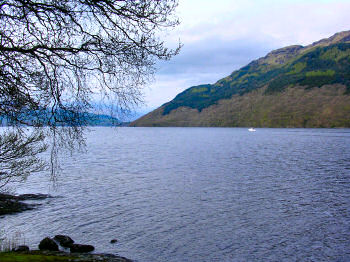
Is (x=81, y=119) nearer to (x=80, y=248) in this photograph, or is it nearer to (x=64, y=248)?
(x=80, y=248)

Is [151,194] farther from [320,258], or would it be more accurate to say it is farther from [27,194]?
[320,258]

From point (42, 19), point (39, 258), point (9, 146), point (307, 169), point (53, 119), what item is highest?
point (42, 19)

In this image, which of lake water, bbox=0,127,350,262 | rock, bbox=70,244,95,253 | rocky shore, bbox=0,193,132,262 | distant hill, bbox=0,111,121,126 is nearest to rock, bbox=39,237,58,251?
rocky shore, bbox=0,193,132,262

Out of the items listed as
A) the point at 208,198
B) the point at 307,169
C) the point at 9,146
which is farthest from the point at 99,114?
the point at 307,169

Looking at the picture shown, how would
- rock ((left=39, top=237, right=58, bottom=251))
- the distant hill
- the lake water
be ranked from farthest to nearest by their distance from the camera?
1. the lake water
2. rock ((left=39, top=237, right=58, bottom=251))
3. the distant hill

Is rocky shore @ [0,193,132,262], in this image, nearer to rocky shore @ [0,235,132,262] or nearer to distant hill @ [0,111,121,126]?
rocky shore @ [0,235,132,262]

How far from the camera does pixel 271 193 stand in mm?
33156

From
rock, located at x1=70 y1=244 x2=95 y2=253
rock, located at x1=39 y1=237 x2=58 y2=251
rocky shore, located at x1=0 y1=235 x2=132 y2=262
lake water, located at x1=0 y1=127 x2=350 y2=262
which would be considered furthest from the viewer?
lake water, located at x1=0 y1=127 x2=350 y2=262

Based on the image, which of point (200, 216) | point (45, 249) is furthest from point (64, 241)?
point (200, 216)

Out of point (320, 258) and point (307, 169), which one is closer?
point (320, 258)

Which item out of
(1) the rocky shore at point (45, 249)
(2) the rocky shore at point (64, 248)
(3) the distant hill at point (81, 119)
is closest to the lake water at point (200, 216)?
(2) the rocky shore at point (64, 248)

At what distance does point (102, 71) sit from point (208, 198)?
25032mm

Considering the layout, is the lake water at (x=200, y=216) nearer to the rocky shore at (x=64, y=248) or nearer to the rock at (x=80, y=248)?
the rock at (x=80, y=248)

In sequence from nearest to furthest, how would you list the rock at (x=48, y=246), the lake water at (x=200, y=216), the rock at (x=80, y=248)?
the rock at (x=48, y=246) → the rock at (x=80, y=248) → the lake water at (x=200, y=216)
